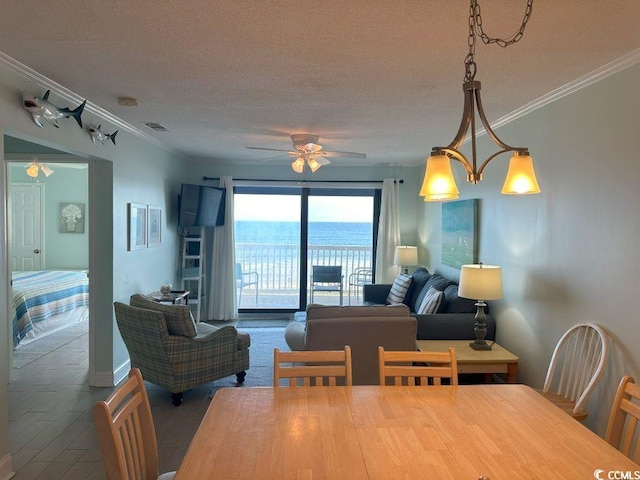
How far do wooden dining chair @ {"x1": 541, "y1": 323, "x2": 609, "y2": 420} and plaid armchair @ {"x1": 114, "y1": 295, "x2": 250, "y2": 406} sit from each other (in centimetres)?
251

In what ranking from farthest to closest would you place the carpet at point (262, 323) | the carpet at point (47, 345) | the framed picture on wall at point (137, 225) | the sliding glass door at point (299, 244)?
1. the sliding glass door at point (299, 244)
2. the carpet at point (262, 323)
3. the carpet at point (47, 345)
4. the framed picture on wall at point (137, 225)

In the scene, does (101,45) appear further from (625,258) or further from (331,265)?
(331,265)

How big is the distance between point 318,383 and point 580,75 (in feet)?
7.74

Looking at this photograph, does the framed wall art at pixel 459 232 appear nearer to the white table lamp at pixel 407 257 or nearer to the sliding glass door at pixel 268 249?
the white table lamp at pixel 407 257

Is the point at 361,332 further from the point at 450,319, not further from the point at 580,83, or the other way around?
the point at 580,83

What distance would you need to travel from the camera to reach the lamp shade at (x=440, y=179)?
148cm

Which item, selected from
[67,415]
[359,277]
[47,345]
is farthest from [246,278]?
Answer: [67,415]

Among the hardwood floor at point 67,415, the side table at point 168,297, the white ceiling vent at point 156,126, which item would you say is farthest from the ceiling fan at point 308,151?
the hardwood floor at point 67,415

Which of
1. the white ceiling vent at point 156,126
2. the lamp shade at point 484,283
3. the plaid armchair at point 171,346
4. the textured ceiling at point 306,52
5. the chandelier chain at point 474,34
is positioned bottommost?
the plaid armchair at point 171,346

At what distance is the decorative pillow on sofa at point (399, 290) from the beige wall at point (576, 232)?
4.95ft

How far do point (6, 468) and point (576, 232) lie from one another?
376cm

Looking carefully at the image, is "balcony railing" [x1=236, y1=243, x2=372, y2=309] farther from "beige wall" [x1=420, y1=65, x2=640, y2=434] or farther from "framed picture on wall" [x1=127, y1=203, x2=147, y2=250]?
"beige wall" [x1=420, y1=65, x2=640, y2=434]

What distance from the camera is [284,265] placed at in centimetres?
687

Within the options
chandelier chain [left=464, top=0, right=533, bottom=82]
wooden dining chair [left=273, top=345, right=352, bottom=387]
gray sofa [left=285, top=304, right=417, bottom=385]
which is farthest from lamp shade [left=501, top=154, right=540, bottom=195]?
gray sofa [left=285, top=304, right=417, bottom=385]
